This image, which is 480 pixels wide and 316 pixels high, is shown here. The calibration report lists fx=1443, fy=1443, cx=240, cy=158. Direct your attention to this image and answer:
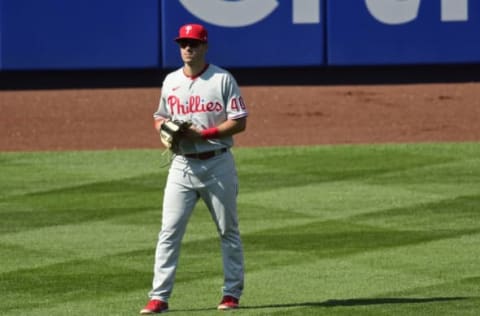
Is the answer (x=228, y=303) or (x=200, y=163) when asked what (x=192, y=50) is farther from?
(x=228, y=303)

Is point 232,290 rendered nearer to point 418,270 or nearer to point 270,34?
point 418,270

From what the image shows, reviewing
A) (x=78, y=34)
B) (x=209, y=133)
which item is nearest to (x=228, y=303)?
(x=209, y=133)

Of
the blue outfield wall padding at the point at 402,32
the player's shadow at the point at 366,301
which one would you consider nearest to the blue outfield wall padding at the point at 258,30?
the blue outfield wall padding at the point at 402,32

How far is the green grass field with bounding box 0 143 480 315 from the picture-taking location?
9.51 m

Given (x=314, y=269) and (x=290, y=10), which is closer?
(x=314, y=269)

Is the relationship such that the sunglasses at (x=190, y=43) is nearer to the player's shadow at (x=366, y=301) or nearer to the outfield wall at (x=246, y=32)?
the player's shadow at (x=366, y=301)

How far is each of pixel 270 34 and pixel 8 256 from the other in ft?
33.4

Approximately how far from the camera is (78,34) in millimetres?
20453

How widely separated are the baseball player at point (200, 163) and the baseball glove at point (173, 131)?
0.11 ft

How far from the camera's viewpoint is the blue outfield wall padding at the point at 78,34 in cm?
2038

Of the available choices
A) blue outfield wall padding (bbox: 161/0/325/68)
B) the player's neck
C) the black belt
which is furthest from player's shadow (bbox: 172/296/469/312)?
blue outfield wall padding (bbox: 161/0/325/68)

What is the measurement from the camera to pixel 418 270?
10328 mm

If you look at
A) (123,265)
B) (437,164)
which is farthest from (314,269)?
(437,164)

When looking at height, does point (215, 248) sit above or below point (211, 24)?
below
